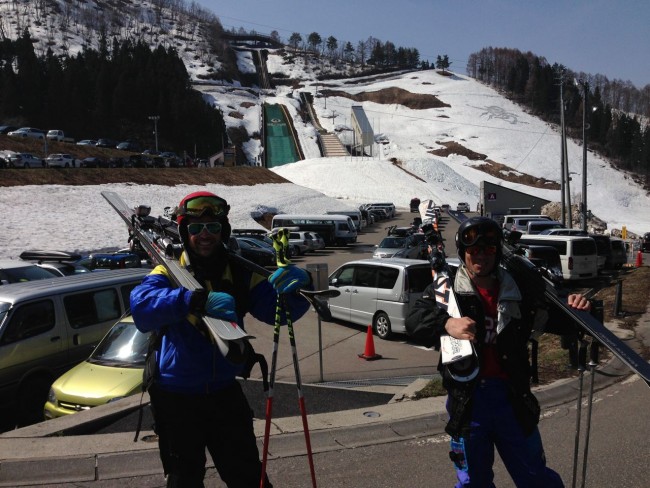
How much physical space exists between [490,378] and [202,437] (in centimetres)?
163

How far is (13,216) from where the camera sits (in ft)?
108

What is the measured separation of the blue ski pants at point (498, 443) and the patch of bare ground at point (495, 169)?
9843 centimetres

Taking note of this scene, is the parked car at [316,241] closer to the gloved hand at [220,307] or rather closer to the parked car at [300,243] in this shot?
the parked car at [300,243]

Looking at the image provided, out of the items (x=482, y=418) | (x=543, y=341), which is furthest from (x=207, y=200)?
(x=543, y=341)

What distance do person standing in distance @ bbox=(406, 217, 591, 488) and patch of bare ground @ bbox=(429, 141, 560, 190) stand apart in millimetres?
98206

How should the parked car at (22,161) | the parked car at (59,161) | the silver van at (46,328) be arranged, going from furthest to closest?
the parked car at (59,161) → the parked car at (22,161) → the silver van at (46,328)

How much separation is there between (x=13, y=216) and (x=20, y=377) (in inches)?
1148

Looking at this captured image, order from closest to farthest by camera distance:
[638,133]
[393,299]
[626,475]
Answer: [626,475], [393,299], [638,133]

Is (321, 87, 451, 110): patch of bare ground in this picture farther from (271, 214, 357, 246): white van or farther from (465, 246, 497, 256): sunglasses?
(465, 246, 497, 256): sunglasses

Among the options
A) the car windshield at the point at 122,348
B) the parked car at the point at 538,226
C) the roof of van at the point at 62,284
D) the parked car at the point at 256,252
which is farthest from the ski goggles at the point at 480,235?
the parked car at the point at 538,226

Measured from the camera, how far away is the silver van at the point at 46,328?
759 centimetres

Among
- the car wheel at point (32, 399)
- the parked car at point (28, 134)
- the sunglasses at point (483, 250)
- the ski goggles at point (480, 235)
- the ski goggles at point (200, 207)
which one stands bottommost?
the car wheel at point (32, 399)

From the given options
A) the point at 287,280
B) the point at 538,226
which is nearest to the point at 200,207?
the point at 287,280

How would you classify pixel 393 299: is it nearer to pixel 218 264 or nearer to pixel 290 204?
pixel 218 264
